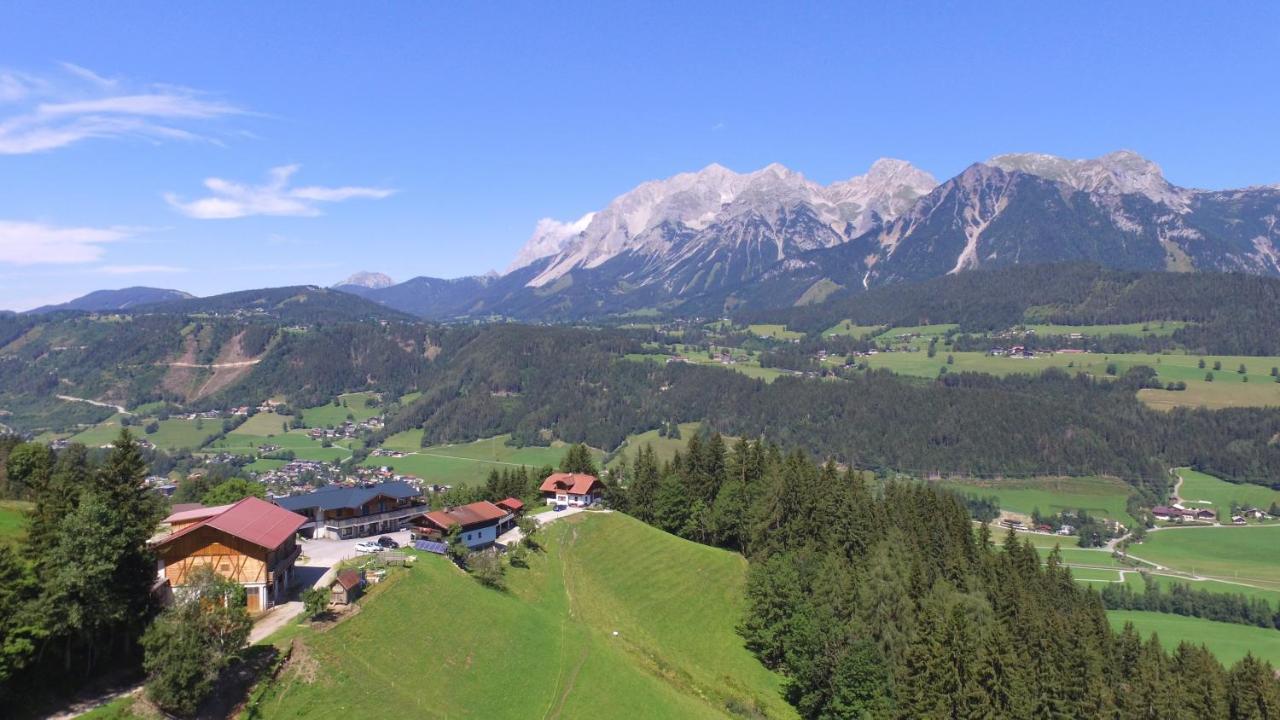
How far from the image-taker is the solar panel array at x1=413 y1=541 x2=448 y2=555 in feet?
201

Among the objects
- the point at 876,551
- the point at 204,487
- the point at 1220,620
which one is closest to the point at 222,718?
the point at 876,551

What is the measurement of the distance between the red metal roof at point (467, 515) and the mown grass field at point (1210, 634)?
8523 centimetres

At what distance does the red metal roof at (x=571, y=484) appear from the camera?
94750mm

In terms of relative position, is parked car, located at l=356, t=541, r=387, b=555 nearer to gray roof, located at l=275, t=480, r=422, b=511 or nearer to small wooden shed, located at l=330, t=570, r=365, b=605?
gray roof, located at l=275, t=480, r=422, b=511

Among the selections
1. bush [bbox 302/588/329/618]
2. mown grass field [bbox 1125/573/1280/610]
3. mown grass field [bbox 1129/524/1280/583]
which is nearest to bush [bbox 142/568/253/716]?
bush [bbox 302/588/329/618]

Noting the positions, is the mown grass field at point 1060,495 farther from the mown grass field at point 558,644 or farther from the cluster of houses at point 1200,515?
the mown grass field at point 558,644

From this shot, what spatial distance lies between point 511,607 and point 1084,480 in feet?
643

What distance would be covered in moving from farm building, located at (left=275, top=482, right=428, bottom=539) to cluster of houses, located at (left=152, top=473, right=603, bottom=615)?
10 cm

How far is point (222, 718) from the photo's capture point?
3456 centimetres

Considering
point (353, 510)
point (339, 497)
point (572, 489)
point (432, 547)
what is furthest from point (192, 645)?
point (572, 489)

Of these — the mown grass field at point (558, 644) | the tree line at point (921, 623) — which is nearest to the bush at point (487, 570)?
the mown grass field at point (558, 644)

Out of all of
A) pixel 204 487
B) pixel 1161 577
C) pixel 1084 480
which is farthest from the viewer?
pixel 1084 480

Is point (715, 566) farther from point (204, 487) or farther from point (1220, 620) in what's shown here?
point (1220, 620)

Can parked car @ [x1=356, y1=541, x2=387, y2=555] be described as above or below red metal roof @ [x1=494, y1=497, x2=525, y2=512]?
above
